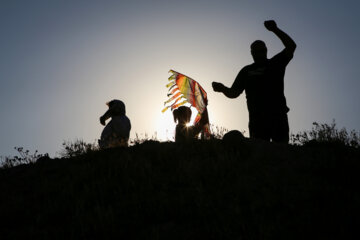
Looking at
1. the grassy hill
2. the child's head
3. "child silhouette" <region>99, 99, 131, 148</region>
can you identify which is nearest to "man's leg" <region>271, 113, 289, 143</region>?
the grassy hill

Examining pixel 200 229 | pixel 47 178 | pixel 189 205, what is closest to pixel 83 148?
pixel 47 178

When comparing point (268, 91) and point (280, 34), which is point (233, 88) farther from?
point (280, 34)

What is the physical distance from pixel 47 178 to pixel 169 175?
195cm

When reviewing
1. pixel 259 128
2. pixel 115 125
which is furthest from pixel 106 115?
pixel 259 128

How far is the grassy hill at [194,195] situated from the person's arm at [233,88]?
935 mm

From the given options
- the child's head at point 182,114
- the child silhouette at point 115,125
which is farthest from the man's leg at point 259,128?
the child silhouette at point 115,125

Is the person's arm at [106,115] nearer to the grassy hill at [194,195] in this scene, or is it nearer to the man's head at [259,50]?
the grassy hill at [194,195]

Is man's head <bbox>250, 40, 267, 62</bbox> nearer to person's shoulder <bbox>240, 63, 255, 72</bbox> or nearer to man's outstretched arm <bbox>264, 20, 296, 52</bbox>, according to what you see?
person's shoulder <bbox>240, 63, 255, 72</bbox>

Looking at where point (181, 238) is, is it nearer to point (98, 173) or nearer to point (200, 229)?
point (200, 229)

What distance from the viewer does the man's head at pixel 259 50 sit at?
6.05 m

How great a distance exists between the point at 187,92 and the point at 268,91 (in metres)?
2.39

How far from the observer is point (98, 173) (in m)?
5.30

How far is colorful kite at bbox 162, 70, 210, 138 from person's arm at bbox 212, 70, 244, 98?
1450 mm

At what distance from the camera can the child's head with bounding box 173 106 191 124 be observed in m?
7.73
